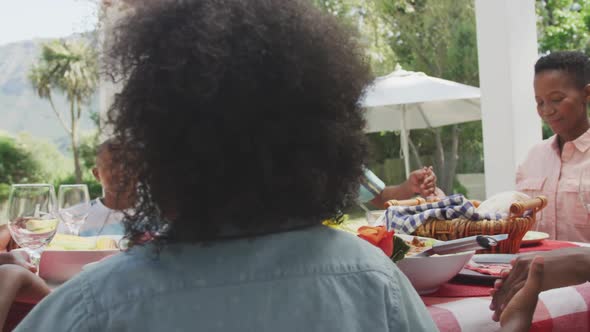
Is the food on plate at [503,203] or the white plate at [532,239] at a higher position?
the food on plate at [503,203]

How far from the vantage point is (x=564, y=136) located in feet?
8.45

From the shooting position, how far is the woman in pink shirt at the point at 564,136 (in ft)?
8.13

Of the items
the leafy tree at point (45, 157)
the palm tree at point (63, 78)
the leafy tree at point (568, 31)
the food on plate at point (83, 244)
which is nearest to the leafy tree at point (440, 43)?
the leafy tree at point (568, 31)

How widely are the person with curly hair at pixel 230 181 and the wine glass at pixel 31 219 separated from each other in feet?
2.10

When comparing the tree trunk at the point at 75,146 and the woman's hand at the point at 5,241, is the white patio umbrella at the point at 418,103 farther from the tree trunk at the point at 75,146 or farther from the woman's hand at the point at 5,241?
the tree trunk at the point at 75,146

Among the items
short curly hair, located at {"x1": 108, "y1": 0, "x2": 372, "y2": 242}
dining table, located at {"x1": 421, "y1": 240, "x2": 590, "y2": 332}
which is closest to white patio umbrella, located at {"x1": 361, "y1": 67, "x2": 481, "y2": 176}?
dining table, located at {"x1": 421, "y1": 240, "x2": 590, "y2": 332}

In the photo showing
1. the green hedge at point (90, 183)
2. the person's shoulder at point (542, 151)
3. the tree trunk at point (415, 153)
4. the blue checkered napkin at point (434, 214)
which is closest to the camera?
the blue checkered napkin at point (434, 214)

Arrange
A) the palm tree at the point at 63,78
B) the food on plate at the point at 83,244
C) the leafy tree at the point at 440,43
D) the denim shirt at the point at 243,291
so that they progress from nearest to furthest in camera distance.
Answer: the denim shirt at the point at 243,291
the food on plate at the point at 83,244
the leafy tree at the point at 440,43
the palm tree at the point at 63,78

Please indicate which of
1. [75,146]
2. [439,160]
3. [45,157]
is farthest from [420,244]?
[75,146]

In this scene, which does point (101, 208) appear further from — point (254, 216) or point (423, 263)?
point (254, 216)

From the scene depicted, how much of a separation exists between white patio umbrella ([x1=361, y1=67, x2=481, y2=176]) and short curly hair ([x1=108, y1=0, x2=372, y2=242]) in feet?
17.3

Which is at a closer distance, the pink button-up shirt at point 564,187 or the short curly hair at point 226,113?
the short curly hair at point 226,113

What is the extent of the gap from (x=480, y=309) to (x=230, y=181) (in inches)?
22.8

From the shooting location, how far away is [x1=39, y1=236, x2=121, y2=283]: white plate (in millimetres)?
1148
